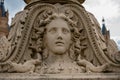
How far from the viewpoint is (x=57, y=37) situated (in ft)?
19.7

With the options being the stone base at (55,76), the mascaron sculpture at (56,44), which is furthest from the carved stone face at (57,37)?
the stone base at (55,76)

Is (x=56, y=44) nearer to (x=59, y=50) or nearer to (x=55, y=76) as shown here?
(x=59, y=50)

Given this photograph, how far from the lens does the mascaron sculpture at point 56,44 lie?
6.00 m

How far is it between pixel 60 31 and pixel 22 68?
0.97 metres

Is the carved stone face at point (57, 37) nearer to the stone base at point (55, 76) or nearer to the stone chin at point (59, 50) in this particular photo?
the stone chin at point (59, 50)

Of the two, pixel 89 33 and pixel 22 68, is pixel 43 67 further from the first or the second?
pixel 89 33

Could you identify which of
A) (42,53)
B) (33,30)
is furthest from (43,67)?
(33,30)

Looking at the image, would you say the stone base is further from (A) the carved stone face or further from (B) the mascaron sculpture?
(A) the carved stone face

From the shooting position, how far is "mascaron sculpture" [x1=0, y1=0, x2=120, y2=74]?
6.00m

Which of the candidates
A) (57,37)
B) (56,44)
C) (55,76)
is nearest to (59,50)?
(56,44)

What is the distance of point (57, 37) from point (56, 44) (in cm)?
13

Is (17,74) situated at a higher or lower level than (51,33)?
lower

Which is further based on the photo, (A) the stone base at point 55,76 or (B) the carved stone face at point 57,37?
(B) the carved stone face at point 57,37

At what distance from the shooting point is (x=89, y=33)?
6.37m
